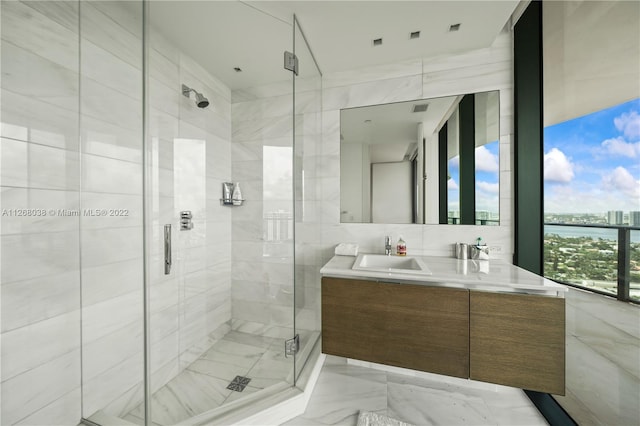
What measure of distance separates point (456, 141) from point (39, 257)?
2527 mm

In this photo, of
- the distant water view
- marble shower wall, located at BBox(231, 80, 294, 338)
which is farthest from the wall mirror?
marble shower wall, located at BBox(231, 80, 294, 338)

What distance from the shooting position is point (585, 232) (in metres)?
1.30

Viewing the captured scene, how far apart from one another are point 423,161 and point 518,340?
4.25 ft

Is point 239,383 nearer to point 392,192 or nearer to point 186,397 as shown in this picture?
point 186,397

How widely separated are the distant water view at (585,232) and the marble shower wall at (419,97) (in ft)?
0.89

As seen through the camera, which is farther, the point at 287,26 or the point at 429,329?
the point at 287,26

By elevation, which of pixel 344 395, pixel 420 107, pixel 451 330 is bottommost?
pixel 344 395

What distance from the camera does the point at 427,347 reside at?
52.7 inches

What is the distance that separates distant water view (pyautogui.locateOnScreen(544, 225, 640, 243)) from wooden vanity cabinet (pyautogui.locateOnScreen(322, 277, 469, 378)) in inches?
27.1

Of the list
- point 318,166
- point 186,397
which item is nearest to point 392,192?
point 318,166

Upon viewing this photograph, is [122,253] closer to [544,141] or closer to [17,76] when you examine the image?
[17,76]

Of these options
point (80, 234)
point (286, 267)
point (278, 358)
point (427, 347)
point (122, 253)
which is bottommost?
point (278, 358)

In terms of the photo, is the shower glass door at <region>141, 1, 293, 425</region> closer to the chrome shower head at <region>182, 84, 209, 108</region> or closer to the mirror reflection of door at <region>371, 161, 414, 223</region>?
the chrome shower head at <region>182, 84, 209, 108</region>

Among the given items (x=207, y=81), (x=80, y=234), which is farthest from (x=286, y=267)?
→ (x=207, y=81)
